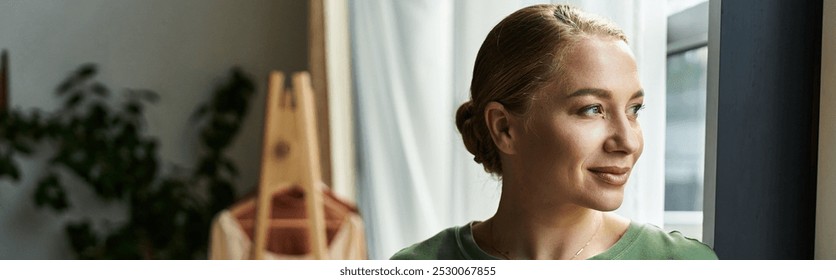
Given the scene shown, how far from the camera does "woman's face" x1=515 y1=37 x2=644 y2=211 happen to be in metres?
1.44

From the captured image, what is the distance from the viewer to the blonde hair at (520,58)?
1.44 metres

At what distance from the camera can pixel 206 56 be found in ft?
4.82

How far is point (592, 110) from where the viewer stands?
1447mm

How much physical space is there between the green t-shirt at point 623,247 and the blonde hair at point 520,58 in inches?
5.9

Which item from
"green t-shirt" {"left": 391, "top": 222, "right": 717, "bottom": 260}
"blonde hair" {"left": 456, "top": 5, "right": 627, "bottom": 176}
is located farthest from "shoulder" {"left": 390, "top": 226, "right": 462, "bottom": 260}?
"blonde hair" {"left": 456, "top": 5, "right": 627, "bottom": 176}

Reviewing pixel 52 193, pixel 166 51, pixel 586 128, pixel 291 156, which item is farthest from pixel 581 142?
pixel 52 193

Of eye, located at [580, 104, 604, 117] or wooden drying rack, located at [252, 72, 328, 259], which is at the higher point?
eye, located at [580, 104, 604, 117]

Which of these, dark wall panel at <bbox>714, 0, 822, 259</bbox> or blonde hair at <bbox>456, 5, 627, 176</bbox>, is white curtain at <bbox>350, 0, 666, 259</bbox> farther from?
dark wall panel at <bbox>714, 0, 822, 259</bbox>

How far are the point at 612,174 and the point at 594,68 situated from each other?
19 centimetres

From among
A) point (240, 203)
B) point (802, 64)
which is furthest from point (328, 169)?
point (802, 64)

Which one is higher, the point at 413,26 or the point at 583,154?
the point at 413,26
